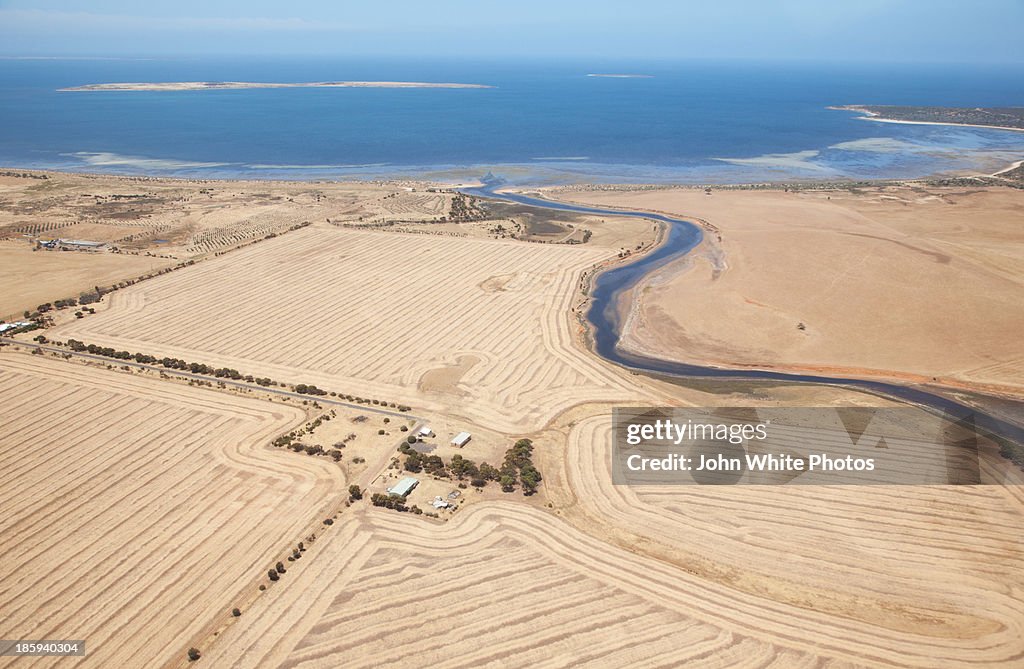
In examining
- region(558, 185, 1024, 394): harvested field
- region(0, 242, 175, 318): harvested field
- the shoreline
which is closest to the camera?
region(558, 185, 1024, 394): harvested field

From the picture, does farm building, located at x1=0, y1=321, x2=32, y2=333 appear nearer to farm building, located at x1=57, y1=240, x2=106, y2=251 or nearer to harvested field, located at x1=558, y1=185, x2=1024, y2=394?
farm building, located at x1=57, y1=240, x2=106, y2=251

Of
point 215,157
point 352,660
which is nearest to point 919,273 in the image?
point 352,660

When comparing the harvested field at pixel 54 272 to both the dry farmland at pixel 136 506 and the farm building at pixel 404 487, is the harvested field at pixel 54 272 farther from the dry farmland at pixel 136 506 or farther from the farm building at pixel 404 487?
the farm building at pixel 404 487

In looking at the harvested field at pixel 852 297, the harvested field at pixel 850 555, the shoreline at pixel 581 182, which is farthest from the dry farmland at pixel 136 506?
the shoreline at pixel 581 182

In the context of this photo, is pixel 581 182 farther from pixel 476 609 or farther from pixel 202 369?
pixel 476 609

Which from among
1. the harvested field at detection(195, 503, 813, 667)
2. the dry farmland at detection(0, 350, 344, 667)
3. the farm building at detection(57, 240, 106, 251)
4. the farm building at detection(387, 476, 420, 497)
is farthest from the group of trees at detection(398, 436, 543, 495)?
the farm building at detection(57, 240, 106, 251)

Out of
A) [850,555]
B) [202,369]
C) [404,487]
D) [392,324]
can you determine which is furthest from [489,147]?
[850,555]

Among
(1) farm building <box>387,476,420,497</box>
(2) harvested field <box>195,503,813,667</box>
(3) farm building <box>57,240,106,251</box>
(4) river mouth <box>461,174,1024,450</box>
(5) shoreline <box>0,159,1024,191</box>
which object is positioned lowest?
(2) harvested field <box>195,503,813,667</box>

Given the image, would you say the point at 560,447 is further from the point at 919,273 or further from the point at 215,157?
the point at 215,157
